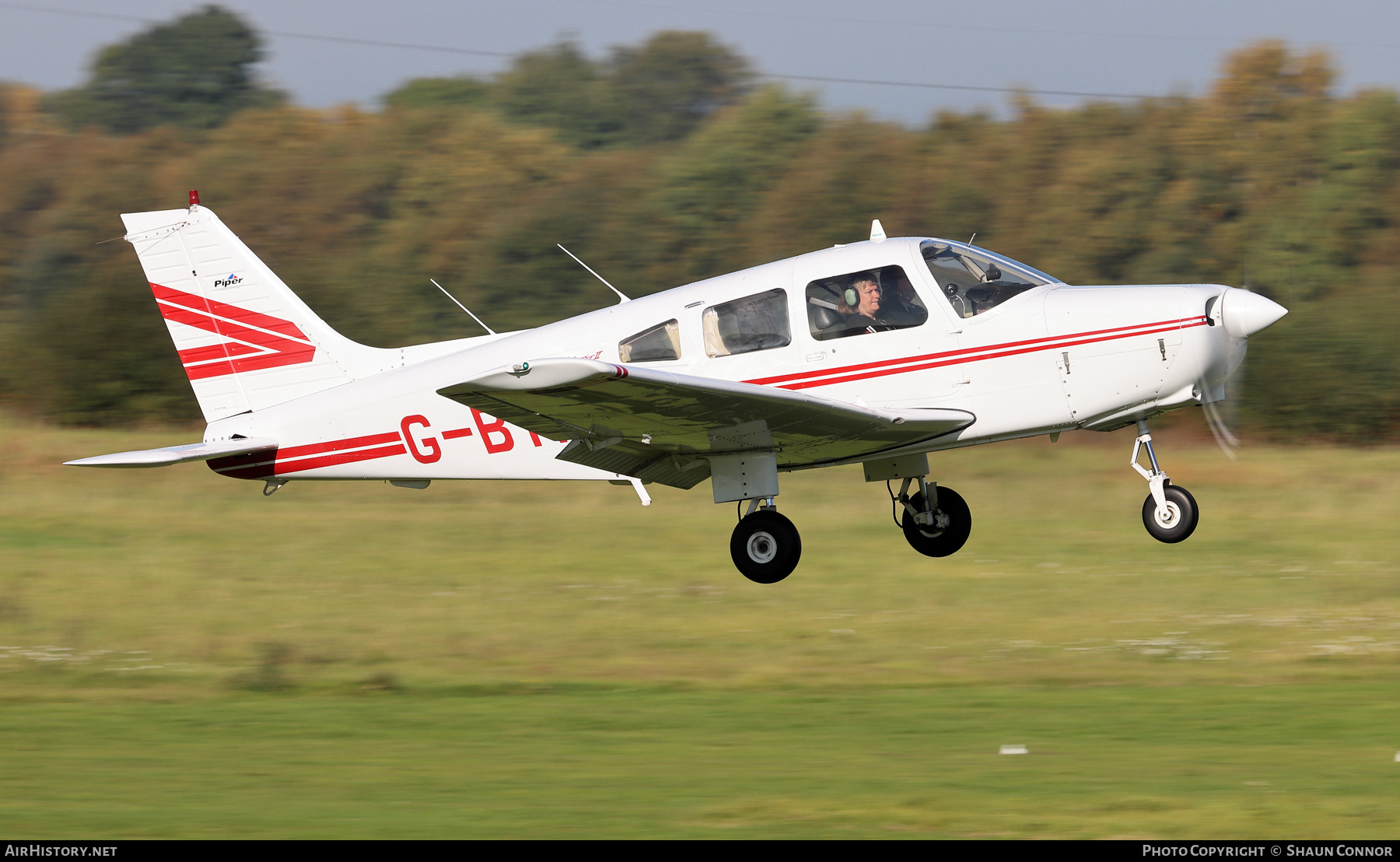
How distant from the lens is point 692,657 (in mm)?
18422

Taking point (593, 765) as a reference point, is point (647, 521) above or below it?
above

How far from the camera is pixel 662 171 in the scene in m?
47.1

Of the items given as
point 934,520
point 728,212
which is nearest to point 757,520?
point 934,520

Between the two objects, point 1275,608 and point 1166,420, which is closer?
point 1275,608

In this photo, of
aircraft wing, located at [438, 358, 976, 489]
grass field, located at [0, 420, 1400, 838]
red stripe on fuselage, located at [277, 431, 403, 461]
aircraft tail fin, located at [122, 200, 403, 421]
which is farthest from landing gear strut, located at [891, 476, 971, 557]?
aircraft tail fin, located at [122, 200, 403, 421]

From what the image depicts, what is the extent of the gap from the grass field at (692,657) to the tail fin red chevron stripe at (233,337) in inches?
127

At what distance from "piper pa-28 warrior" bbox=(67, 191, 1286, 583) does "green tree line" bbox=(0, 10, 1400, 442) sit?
1497 cm

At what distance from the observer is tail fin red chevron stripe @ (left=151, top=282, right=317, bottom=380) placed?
45.6ft

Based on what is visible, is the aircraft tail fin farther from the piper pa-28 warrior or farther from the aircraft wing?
the aircraft wing

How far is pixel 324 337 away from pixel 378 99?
166 feet

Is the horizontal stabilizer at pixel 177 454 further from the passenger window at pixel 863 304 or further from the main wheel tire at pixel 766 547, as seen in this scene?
the passenger window at pixel 863 304

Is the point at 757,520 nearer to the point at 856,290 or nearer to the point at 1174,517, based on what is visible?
the point at 856,290
